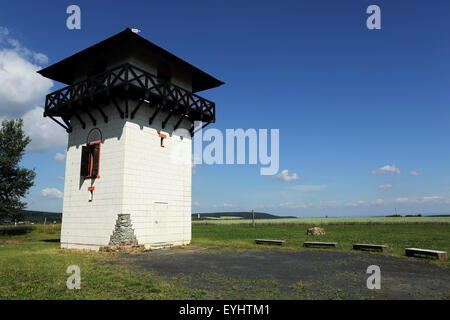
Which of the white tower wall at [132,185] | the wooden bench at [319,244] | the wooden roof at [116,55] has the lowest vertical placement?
the wooden bench at [319,244]

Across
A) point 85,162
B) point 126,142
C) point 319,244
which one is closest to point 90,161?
point 85,162

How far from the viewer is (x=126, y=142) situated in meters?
15.6

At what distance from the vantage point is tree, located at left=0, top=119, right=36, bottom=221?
28375 mm

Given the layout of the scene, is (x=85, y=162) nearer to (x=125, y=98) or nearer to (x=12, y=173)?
(x=125, y=98)

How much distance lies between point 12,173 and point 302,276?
1257 inches

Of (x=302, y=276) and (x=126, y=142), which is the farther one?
(x=126, y=142)

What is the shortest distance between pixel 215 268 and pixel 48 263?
6.67 m

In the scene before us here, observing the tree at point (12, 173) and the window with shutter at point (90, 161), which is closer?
the window with shutter at point (90, 161)

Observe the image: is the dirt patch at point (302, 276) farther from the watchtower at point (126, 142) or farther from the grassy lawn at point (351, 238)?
the watchtower at point (126, 142)

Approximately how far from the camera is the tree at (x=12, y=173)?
2838 centimetres

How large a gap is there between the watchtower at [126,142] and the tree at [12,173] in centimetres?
1492

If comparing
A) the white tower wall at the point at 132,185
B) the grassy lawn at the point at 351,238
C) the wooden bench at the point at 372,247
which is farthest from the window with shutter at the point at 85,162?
the wooden bench at the point at 372,247
